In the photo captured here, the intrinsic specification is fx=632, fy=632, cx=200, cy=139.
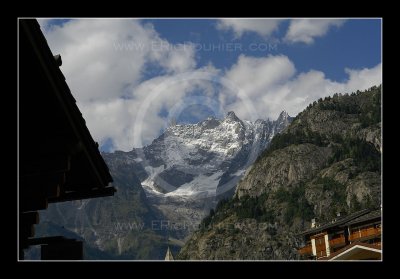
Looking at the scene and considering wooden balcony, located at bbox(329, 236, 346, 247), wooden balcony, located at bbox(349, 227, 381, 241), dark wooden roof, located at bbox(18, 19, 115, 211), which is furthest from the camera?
wooden balcony, located at bbox(329, 236, 346, 247)

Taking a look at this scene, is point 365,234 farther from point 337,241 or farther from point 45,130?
point 45,130

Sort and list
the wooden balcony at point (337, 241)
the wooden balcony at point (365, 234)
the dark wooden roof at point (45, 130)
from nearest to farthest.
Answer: the dark wooden roof at point (45, 130) < the wooden balcony at point (365, 234) < the wooden balcony at point (337, 241)

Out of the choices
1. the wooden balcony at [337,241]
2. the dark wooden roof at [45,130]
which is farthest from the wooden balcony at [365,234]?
the dark wooden roof at [45,130]

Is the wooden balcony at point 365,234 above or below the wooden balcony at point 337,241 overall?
above

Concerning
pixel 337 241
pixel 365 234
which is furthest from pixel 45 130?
pixel 337 241

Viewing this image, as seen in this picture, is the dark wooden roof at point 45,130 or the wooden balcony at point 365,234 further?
the wooden balcony at point 365,234

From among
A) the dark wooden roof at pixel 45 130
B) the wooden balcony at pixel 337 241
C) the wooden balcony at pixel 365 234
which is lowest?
the wooden balcony at pixel 337 241

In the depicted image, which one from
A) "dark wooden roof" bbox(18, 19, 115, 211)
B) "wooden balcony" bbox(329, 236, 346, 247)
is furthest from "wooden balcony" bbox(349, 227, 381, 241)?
"dark wooden roof" bbox(18, 19, 115, 211)

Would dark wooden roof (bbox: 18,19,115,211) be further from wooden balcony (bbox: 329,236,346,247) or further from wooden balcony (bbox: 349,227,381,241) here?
wooden balcony (bbox: 329,236,346,247)

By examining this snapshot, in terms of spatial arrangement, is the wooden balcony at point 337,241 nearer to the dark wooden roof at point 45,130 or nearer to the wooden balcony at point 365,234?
the wooden balcony at point 365,234
